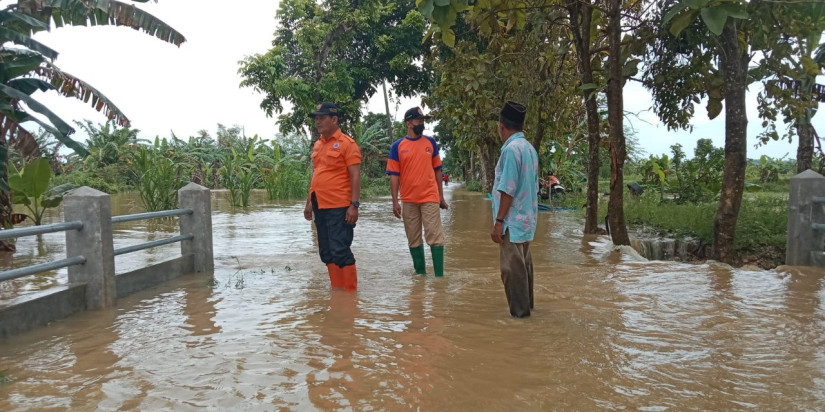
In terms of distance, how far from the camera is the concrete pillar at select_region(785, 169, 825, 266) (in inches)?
262

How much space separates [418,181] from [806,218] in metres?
4.41

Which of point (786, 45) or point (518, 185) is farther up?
point (786, 45)

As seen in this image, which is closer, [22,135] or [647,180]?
[22,135]

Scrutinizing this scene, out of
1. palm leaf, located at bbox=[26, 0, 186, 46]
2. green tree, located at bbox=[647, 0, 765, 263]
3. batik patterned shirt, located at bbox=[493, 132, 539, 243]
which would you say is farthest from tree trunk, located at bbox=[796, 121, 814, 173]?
palm leaf, located at bbox=[26, 0, 186, 46]

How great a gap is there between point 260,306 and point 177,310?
0.72m

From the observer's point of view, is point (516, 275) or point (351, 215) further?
point (351, 215)

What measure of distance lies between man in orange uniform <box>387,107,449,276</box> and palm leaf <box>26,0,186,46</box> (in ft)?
22.3

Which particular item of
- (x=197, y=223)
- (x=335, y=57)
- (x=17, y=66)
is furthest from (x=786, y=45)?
(x=335, y=57)

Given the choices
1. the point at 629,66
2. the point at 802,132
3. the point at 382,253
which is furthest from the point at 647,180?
the point at 382,253

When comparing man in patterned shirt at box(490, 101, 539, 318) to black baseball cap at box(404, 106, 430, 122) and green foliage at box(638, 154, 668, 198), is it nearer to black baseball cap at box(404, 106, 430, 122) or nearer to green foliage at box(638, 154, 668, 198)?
black baseball cap at box(404, 106, 430, 122)

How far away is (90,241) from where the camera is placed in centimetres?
519

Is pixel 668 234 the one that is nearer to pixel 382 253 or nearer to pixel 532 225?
pixel 382 253

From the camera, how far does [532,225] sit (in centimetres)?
467

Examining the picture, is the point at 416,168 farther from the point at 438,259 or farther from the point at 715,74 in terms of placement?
the point at 715,74
